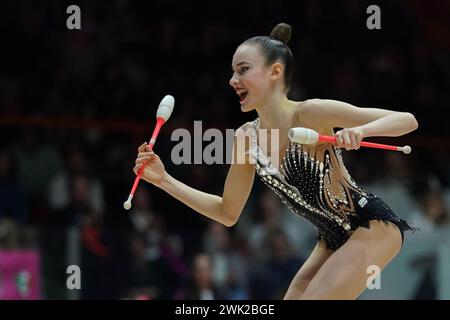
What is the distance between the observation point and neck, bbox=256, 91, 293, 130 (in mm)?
4074

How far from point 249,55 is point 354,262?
1053 millimetres

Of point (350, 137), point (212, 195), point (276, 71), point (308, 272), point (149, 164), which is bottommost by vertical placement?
point (308, 272)

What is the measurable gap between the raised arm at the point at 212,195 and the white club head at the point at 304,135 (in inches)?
26.2

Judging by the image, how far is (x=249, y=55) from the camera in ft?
13.6

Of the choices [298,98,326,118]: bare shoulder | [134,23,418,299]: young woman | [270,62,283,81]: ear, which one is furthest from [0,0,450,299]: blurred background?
[298,98,326,118]: bare shoulder

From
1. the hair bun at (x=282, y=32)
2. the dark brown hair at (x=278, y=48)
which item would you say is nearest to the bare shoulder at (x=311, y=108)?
the dark brown hair at (x=278, y=48)

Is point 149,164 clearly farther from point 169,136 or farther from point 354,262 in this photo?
point 169,136

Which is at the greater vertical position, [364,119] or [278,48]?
[278,48]

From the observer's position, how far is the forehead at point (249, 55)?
4129mm

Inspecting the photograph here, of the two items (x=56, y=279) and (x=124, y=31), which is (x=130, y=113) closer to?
(x=124, y=31)

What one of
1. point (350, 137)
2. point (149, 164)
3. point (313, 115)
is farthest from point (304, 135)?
point (149, 164)
